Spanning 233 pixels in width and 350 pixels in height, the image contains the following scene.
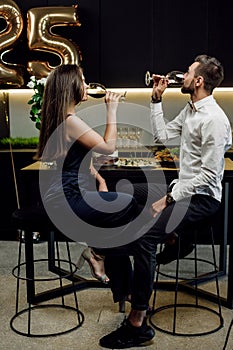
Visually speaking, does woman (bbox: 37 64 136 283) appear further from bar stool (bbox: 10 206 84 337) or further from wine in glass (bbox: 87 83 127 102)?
wine in glass (bbox: 87 83 127 102)

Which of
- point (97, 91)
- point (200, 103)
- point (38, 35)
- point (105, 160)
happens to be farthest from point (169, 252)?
point (38, 35)

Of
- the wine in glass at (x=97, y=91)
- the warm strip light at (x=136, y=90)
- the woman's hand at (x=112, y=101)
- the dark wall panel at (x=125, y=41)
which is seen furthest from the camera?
the warm strip light at (x=136, y=90)

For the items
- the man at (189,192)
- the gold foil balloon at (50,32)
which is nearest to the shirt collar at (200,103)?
the man at (189,192)

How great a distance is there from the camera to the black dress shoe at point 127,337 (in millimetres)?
2805

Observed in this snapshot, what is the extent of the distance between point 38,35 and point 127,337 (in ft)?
9.95

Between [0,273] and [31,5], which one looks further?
[31,5]

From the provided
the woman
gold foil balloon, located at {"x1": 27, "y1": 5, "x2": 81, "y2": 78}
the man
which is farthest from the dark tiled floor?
gold foil balloon, located at {"x1": 27, "y1": 5, "x2": 81, "y2": 78}

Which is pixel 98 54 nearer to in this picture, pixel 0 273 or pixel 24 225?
pixel 0 273

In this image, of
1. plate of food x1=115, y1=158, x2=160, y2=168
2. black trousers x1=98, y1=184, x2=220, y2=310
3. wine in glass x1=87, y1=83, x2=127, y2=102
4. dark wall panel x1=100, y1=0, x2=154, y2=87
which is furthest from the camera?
dark wall panel x1=100, y1=0, x2=154, y2=87

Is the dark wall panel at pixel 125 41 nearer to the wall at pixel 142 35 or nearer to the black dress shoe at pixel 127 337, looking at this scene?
the wall at pixel 142 35

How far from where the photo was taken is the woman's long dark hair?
2850mm

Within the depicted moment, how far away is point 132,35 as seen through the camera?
5008mm

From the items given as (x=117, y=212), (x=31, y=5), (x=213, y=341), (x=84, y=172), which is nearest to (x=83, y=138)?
(x=84, y=172)

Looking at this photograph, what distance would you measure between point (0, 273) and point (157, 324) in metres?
1.40
